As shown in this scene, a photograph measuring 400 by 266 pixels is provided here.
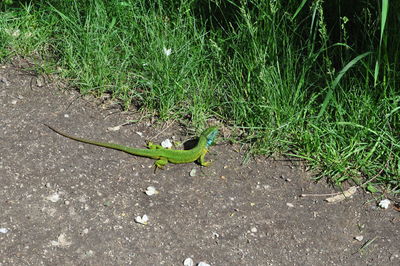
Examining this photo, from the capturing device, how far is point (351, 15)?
17.5 ft

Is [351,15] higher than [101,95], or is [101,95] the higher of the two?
[351,15]

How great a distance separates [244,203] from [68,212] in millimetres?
A: 1288

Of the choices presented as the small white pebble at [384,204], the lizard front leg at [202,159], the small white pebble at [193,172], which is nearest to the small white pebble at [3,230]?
the small white pebble at [193,172]

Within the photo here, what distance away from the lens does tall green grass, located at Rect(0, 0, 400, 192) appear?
463 cm

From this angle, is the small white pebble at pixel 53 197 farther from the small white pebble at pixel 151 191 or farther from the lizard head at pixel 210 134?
the lizard head at pixel 210 134

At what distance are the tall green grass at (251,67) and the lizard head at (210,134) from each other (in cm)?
24

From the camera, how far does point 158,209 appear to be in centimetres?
425

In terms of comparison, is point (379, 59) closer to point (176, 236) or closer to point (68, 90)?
point (176, 236)

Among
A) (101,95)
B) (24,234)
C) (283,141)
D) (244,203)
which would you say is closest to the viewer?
(24,234)

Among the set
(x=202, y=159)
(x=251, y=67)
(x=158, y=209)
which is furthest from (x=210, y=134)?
(x=158, y=209)

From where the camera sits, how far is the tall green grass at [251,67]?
463cm

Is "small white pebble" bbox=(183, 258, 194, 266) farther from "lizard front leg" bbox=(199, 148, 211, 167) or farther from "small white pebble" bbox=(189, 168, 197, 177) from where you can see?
"lizard front leg" bbox=(199, 148, 211, 167)

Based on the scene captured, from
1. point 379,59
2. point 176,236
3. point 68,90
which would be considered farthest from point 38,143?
point 379,59

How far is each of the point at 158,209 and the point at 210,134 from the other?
0.85 meters
